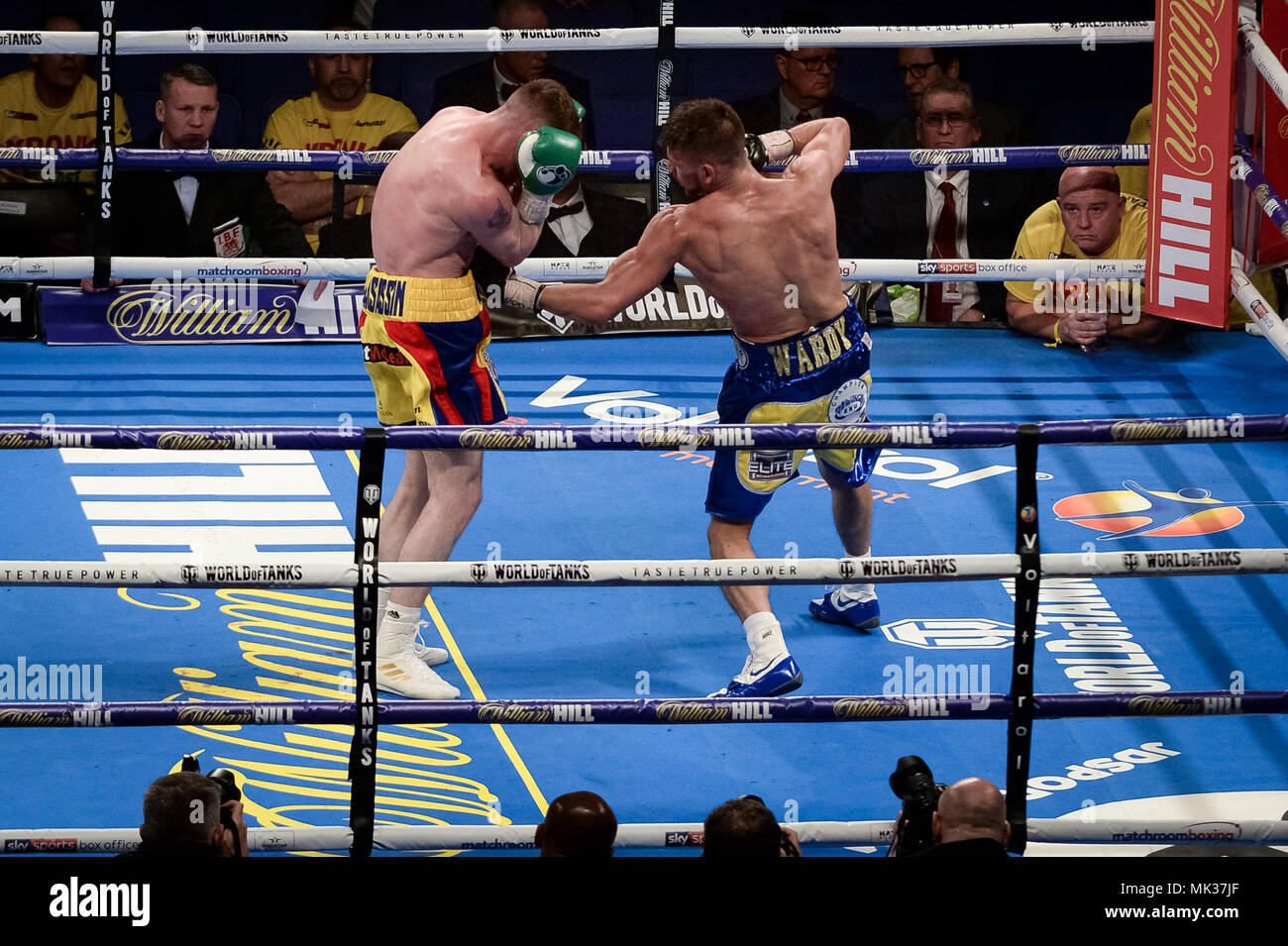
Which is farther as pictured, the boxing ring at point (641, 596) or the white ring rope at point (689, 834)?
the white ring rope at point (689, 834)

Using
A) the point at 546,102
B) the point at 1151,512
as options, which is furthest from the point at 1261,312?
the point at 546,102

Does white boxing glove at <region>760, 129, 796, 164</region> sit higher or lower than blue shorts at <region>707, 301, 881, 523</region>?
higher

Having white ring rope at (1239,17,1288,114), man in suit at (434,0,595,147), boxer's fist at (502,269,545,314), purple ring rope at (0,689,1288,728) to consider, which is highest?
man in suit at (434,0,595,147)

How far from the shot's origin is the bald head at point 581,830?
2609 millimetres

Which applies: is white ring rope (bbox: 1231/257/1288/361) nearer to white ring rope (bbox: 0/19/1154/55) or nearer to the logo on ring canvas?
the logo on ring canvas

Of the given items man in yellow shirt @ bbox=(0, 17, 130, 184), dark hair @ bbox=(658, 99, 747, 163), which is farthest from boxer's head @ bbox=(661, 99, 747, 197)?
man in yellow shirt @ bbox=(0, 17, 130, 184)

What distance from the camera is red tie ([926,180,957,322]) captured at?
7398 mm

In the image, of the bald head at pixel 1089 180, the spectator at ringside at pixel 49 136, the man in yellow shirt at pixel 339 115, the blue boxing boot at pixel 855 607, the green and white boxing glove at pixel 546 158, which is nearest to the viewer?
the green and white boxing glove at pixel 546 158

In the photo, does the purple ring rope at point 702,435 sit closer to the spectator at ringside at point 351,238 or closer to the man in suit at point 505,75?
the spectator at ringside at point 351,238

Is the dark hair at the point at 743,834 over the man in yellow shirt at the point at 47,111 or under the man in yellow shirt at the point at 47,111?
under

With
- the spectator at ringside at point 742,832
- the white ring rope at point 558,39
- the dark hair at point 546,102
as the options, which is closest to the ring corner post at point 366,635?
the spectator at ringside at point 742,832
